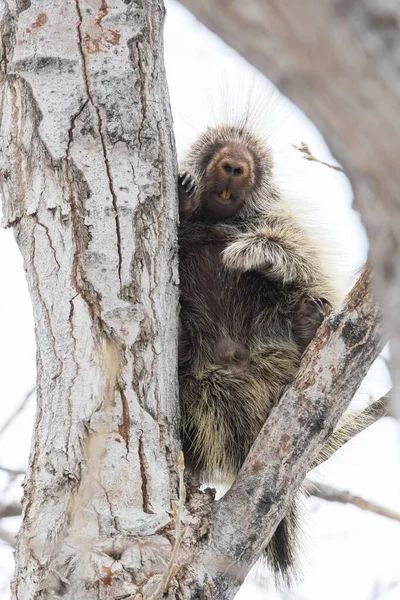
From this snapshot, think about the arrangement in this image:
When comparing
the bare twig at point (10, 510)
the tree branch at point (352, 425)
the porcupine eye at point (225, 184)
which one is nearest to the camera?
the tree branch at point (352, 425)

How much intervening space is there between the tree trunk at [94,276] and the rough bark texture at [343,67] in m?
0.96

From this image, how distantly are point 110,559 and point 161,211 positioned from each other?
2.70ft

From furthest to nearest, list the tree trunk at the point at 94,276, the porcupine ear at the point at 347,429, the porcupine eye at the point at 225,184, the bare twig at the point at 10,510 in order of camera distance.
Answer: the porcupine eye at the point at 225,184
the bare twig at the point at 10,510
the porcupine ear at the point at 347,429
the tree trunk at the point at 94,276

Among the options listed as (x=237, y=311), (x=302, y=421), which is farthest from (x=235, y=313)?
(x=302, y=421)

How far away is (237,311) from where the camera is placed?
97.0 inches

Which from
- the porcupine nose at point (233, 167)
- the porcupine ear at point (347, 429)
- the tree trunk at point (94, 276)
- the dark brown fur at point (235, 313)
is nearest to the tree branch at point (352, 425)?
the porcupine ear at point (347, 429)

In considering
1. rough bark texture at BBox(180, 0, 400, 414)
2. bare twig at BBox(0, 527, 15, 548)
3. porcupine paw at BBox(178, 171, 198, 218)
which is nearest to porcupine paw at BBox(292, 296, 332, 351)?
porcupine paw at BBox(178, 171, 198, 218)

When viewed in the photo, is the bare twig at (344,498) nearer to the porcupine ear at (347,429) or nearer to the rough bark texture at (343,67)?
the porcupine ear at (347,429)

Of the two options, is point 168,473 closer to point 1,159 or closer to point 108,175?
point 108,175

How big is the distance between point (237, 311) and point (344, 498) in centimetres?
78

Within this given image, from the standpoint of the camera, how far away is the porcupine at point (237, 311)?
228cm

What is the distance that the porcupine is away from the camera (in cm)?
228

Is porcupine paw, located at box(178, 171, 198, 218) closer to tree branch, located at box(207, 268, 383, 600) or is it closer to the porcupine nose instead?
the porcupine nose

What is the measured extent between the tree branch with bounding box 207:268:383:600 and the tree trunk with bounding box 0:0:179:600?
0.16m
